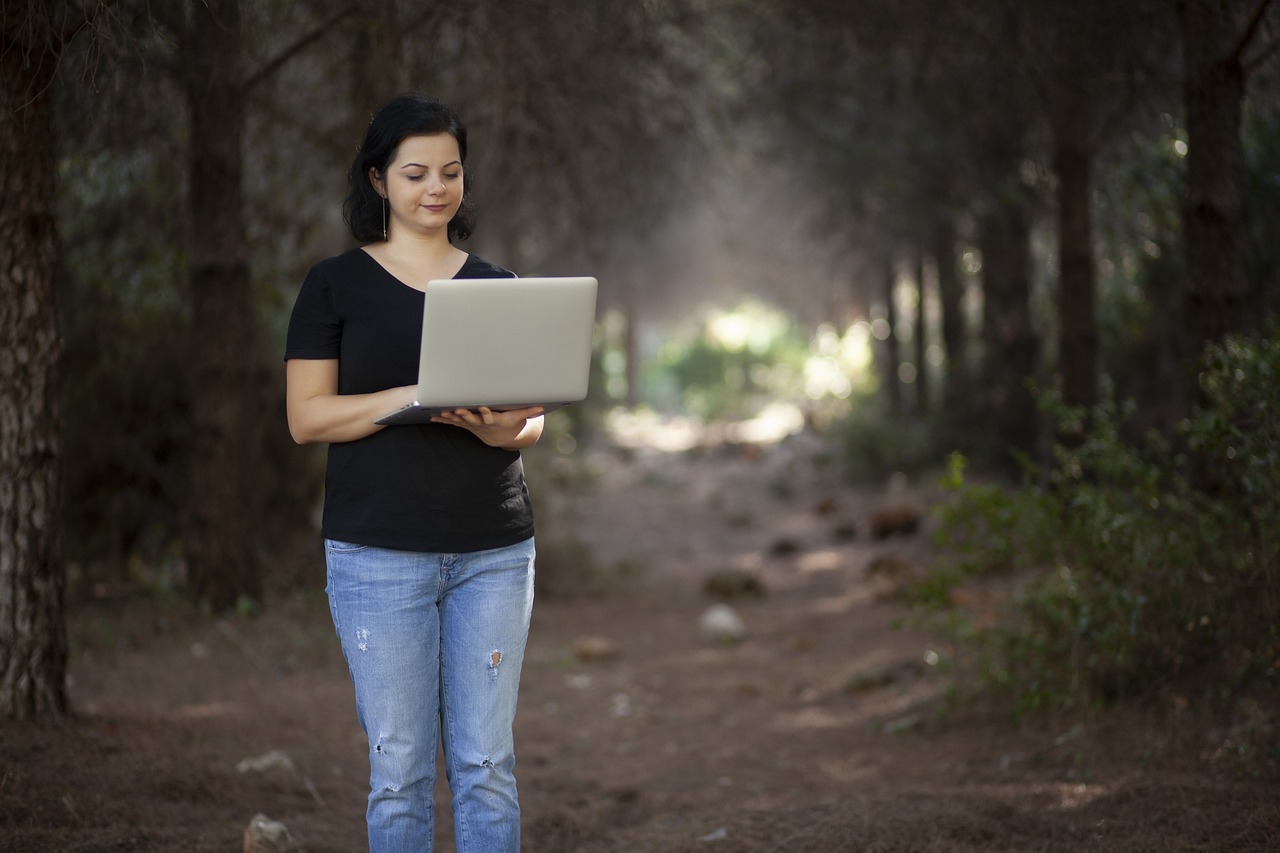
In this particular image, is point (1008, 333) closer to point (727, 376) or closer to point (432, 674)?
point (432, 674)

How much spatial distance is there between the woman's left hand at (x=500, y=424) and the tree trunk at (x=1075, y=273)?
476 cm

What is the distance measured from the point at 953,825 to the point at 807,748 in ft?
5.11

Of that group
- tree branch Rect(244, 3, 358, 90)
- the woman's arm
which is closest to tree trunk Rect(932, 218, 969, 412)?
tree branch Rect(244, 3, 358, 90)

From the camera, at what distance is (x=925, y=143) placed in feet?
30.7

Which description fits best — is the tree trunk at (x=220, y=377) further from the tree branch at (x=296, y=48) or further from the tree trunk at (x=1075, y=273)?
the tree trunk at (x=1075, y=273)

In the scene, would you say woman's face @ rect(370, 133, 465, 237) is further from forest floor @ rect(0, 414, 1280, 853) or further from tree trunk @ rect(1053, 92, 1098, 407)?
tree trunk @ rect(1053, 92, 1098, 407)

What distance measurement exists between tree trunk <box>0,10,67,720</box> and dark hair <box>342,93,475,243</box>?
1.68 meters

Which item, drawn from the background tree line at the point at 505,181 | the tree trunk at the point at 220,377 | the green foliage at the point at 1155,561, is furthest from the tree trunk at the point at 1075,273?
the tree trunk at the point at 220,377

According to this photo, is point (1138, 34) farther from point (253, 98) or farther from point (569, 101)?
point (253, 98)

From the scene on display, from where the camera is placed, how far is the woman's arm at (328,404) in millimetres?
2332

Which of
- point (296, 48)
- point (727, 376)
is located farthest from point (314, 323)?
point (727, 376)

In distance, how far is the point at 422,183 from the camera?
8.11 feet

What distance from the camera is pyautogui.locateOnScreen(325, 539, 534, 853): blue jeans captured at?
238 centimetres

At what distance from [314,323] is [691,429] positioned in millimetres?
20427
